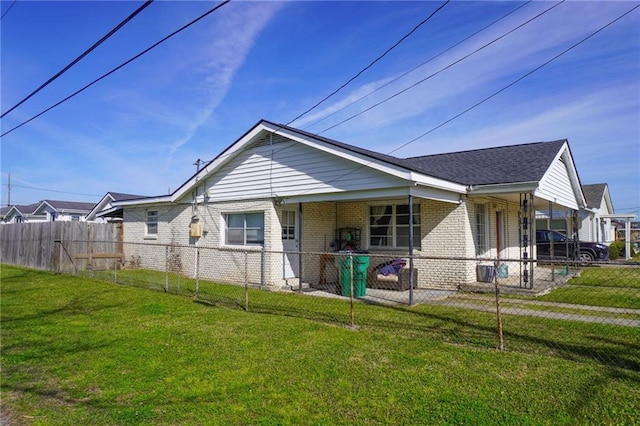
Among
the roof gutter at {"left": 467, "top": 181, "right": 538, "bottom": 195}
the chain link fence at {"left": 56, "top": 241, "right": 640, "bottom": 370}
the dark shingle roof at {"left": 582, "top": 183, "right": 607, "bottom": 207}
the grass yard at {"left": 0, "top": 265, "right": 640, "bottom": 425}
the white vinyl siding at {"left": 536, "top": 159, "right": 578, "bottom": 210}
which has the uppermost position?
the dark shingle roof at {"left": 582, "top": 183, "right": 607, "bottom": 207}

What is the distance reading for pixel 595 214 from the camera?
1056 inches

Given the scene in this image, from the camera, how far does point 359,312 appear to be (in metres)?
8.67

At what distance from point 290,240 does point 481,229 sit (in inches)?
244

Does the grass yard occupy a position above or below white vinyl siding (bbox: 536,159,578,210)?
below

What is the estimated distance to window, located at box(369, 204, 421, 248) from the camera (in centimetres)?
1305

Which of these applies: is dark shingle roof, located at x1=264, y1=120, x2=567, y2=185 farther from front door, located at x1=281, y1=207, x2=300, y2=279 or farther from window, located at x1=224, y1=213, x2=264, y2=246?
window, located at x1=224, y1=213, x2=264, y2=246

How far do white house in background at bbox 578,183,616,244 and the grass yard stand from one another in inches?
827

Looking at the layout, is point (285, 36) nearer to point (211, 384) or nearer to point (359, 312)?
point (359, 312)

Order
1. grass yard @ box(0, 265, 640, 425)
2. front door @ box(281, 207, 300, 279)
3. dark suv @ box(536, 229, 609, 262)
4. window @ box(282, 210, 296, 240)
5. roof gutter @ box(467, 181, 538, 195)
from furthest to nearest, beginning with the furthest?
dark suv @ box(536, 229, 609, 262)
window @ box(282, 210, 296, 240)
front door @ box(281, 207, 300, 279)
roof gutter @ box(467, 181, 538, 195)
grass yard @ box(0, 265, 640, 425)

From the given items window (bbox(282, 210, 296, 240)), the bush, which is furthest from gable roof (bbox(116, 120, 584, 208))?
the bush

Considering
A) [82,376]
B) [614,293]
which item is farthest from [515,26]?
[82,376]

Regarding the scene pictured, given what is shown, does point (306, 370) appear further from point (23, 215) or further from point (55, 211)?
point (23, 215)

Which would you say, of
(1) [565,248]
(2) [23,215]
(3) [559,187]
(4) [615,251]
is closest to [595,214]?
(4) [615,251]

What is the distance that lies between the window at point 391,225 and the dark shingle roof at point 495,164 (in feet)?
4.92
